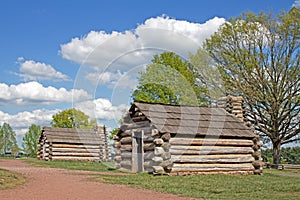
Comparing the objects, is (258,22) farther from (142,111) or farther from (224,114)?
(142,111)

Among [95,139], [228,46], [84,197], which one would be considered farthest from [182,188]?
[95,139]

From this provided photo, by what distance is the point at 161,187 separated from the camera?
13836mm

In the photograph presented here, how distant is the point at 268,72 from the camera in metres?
33.9

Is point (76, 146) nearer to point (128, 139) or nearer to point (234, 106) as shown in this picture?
point (128, 139)

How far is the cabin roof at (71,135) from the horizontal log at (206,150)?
2068cm

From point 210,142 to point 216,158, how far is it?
94 cm

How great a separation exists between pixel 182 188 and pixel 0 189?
18.8 feet

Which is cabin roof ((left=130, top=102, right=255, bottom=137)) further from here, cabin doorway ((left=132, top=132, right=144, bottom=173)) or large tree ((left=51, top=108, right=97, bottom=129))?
large tree ((left=51, top=108, right=97, bottom=129))

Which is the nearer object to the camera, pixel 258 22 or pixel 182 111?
pixel 182 111

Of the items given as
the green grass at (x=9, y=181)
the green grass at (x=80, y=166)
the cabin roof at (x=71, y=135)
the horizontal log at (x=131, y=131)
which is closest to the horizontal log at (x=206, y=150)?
the horizontal log at (x=131, y=131)

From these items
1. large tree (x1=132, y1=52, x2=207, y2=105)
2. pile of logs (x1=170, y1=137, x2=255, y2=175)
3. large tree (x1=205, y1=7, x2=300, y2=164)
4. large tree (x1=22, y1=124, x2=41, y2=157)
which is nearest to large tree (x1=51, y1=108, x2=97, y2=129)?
large tree (x1=22, y1=124, x2=41, y2=157)

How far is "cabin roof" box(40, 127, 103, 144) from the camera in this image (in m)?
37.9

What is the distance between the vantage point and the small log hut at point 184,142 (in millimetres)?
19156

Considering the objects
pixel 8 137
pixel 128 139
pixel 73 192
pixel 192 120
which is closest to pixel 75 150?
pixel 128 139
